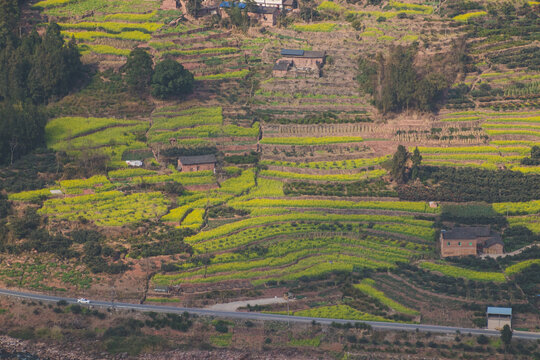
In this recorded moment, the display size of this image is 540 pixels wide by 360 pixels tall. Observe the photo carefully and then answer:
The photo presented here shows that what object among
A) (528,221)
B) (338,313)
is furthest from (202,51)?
(338,313)

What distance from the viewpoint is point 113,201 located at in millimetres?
105188

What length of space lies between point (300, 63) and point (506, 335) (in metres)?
49.7

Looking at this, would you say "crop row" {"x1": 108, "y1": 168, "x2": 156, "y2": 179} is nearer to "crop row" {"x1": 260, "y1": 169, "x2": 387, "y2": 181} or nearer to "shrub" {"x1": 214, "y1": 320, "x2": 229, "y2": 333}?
"crop row" {"x1": 260, "y1": 169, "x2": 387, "y2": 181}

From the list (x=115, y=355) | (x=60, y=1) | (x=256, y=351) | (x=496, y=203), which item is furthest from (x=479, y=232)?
(x=60, y=1)

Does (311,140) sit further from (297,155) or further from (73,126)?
(73,126)

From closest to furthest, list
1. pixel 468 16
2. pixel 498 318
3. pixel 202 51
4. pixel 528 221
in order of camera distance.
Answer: pixel 498 318
pixel 528 221
pixel 202 51
pixel 468 16

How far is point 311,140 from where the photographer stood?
11444 cm

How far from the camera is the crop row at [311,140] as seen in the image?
113938 millimetres

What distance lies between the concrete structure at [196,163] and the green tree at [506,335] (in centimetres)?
3716

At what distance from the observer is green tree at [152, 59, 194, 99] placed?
387 ft

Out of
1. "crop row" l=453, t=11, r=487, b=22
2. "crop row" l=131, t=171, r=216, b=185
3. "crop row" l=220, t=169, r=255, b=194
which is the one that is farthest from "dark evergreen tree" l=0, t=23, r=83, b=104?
"crop row" l=453, t=11, r=487, b=22

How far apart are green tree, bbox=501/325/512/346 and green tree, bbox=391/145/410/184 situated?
24999mm

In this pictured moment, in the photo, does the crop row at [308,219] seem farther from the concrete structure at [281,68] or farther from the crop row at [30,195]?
the concrete structure at [281,68]

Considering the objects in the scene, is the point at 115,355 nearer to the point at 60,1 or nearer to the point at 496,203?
the point at 496,203
